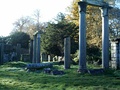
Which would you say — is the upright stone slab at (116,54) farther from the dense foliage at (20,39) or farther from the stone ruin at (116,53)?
the dense foliage at (20,39)

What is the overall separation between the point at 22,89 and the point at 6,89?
0.64 m

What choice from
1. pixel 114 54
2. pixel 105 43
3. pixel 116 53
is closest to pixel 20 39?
pixel 114 54

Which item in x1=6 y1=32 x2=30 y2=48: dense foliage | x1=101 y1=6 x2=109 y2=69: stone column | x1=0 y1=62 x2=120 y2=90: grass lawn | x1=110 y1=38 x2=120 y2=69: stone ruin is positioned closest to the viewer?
x1=0 y1=62 x2=120 y2=90: grass lawn

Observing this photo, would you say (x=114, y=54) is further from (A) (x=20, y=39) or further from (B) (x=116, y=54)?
(A) (x=20, y=39)

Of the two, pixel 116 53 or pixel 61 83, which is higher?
pixel 116 53

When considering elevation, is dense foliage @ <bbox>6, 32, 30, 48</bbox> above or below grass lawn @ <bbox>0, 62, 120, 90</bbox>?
above

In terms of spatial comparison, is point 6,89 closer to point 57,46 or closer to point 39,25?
point 57,46

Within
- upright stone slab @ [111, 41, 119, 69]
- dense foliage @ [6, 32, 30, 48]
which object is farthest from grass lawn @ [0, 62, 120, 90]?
dense foliage @ [6, 32, 30, 48]

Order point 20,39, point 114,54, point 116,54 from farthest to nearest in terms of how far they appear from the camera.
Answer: point 20,39, point 114,54, point 116,54

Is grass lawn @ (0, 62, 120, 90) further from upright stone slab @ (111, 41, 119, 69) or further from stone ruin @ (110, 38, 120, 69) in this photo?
upright stone slab @ (111, 41, 119, 69)

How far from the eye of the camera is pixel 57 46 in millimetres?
38719

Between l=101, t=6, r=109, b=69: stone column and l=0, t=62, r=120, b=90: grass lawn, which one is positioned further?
l=101, t=6, r=109, b=69: stone column

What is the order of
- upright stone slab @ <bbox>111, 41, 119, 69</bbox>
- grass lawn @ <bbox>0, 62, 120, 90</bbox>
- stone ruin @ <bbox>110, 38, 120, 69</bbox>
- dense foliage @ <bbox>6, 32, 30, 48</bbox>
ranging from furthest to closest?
dense foliage @ <bbox>6, 32, 30, 48</bbox> → upright stone slab @ <bbox>111, 41, 119, 69</bbox> → stone ruin @ <bbox>110, 38, 120, 69</bbox> → grass lawn @ <bbox>0, 62, 120, 90</bbox>

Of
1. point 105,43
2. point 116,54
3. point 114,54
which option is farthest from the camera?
point 114,54
